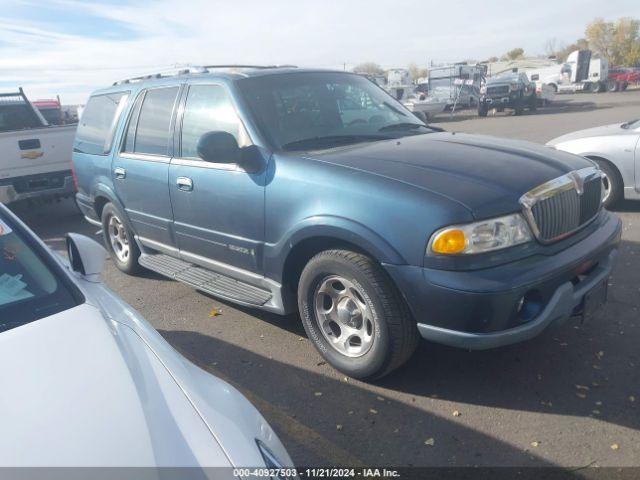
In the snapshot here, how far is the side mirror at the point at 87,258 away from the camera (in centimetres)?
272

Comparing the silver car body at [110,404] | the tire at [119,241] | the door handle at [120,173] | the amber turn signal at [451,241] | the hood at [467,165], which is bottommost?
the tire at [119,241]

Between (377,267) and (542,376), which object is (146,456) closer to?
(377,267)

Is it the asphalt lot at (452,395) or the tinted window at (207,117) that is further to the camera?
the tinted window at (207,117)

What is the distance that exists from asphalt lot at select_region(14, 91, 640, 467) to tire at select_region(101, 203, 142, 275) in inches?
50.1

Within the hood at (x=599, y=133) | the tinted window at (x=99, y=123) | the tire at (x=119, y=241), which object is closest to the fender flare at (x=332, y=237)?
the tire at (x=119, y=241)

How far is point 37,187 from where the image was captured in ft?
27.1

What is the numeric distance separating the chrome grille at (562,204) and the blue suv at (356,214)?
0.04ft

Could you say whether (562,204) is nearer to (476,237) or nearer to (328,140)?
(476,237)

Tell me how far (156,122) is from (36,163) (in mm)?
4384

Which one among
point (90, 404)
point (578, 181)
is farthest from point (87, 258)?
point (578, 181)

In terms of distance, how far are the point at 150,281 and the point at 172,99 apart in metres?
2.02

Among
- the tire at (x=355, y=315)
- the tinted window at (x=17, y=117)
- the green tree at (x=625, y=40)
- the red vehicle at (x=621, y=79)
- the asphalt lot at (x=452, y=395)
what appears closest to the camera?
the asphalt lot at (x=452, y=395)

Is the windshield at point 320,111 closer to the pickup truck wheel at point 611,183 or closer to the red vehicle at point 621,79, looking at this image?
the pickup truck wheel at point 611,183

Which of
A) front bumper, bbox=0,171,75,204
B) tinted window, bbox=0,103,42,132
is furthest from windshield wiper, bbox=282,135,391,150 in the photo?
tinted window, bbox=0,103,42,132
